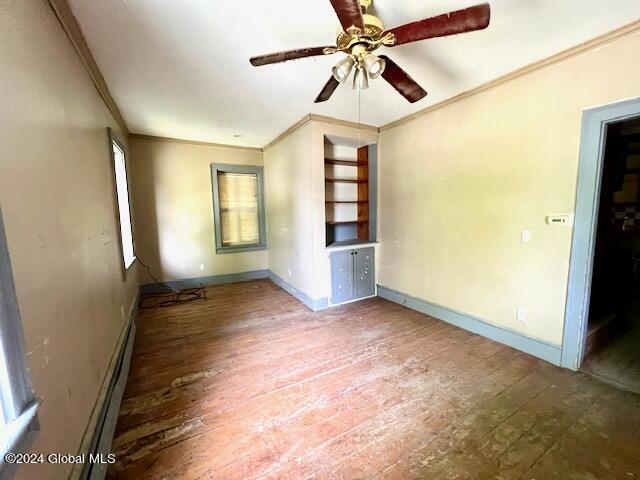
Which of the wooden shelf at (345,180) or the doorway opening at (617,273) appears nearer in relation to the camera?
the doorway opening at (617,273)

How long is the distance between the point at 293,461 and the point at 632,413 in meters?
2.20

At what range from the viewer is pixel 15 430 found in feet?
2.43

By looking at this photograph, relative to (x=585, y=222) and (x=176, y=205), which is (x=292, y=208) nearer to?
(x=176, y=205)

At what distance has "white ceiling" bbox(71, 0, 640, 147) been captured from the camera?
1.49 metres

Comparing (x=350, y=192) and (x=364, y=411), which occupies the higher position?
(x=350, y=192)

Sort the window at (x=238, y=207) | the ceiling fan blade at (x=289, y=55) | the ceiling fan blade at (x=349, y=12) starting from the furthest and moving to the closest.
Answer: the window at (x=238, y=207)
the ceiling fan blade at (x=289, y=55)
the ceiling fan blade at (x=349, y=12)

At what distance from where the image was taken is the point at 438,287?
3.06 meters

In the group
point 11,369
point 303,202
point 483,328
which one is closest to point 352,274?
point 303,202

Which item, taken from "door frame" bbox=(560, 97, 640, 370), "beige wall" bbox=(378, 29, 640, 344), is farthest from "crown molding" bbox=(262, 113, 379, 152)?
"door frame" bbox=(560, 97, 640, 370)

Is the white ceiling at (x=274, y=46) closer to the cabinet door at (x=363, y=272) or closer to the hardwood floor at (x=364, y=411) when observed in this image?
the cabinet door at (x=363, y=272)

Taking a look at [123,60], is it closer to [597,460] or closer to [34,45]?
[34,45]

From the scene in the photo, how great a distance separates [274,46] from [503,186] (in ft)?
7.70

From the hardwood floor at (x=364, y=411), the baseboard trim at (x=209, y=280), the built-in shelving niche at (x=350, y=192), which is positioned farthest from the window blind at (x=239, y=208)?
the hardwood floor at (x=364, y=411)

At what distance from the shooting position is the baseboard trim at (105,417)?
46.8 inches
